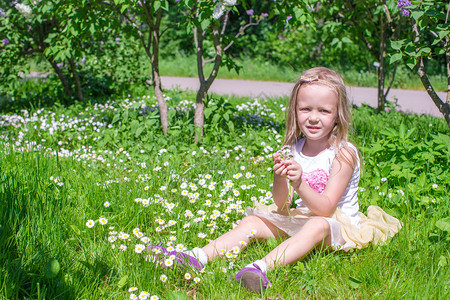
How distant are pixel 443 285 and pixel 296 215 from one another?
2.62 feet

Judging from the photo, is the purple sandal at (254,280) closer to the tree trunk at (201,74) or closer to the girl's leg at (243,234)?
the girl's leg at (243,234)

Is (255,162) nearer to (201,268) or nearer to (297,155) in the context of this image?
(297,155)

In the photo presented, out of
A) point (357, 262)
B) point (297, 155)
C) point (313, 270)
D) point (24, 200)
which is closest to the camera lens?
point (313, 270)

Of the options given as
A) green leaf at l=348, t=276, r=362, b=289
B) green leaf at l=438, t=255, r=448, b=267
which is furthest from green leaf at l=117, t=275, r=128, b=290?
green leaf at l=438, t=255, r=448, b=267

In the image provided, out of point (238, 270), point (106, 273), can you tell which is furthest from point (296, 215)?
point (106, 273)

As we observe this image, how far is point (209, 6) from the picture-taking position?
10.5 ft

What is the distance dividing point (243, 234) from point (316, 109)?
743mm

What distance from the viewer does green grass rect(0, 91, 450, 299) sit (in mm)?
1858

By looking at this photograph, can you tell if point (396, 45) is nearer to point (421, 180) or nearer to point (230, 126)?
point (421, 180)

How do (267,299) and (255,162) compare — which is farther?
(255,162)

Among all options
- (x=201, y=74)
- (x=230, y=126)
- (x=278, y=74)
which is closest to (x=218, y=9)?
(x=201, y=74)

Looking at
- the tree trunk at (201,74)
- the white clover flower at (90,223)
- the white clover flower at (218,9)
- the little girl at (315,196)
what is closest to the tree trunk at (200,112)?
the tree trunk at (201,74)

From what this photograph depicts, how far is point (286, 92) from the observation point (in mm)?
8117

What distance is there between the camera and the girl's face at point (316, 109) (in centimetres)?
225
